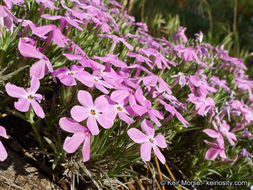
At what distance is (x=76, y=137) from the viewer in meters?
1.30

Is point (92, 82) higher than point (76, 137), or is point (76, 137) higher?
point (92, 82)

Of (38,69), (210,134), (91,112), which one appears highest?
(38,69)

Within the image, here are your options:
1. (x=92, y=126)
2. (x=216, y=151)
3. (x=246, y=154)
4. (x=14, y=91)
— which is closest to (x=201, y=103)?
(x=216, y=151)

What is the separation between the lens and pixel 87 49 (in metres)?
2.08

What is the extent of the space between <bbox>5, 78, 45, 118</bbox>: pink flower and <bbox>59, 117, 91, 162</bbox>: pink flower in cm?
13

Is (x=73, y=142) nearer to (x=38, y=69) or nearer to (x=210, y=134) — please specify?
(x=38, y=69)

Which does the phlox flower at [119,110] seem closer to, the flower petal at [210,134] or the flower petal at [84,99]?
the flower petal at [84,99]

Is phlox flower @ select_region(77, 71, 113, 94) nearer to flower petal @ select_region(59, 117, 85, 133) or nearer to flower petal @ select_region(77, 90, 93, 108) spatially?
flower petal @ select_region(77, 90, 93, 108)

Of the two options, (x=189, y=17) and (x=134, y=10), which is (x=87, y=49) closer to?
(x=134, y=10)

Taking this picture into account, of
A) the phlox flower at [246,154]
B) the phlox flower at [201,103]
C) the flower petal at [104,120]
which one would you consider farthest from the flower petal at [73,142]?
the phlox flower at [246,154]

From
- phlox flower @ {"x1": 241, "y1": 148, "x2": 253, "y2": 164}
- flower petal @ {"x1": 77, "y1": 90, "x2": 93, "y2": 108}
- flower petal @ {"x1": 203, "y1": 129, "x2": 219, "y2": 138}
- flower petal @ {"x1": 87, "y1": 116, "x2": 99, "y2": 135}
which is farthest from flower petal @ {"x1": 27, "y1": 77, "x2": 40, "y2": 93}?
phlox flower @ {"x1": 241, "y1": 148, "x2": 253, "y2": 164}

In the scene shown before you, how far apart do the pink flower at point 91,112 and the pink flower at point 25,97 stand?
0.17 metres

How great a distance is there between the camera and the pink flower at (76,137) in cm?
128

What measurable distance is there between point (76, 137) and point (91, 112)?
0.16 m
